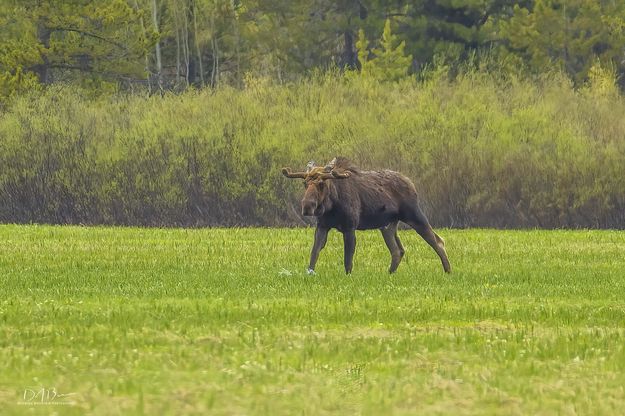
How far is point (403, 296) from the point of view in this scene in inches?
658

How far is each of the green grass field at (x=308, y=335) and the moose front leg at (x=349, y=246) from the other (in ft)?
0.61

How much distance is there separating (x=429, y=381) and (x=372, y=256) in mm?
14554

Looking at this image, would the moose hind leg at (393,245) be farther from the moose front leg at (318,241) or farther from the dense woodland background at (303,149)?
the dense woodland background at (303,149)

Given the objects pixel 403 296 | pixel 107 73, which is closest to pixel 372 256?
pixel 403 296

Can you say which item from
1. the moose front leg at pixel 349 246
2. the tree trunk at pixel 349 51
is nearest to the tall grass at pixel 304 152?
the moose front leg at pixel 349 246

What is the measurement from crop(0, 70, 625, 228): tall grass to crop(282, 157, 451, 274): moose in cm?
1601

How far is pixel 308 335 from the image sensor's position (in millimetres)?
12805

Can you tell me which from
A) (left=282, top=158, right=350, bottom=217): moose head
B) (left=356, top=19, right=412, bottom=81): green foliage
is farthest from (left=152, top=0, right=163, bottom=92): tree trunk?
(left=282, top=158, right=350, bottom=217): moose head

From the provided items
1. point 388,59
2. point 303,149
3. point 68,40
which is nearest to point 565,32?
point 388,59

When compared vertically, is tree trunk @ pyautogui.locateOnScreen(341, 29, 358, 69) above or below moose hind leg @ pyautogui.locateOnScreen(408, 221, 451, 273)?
below

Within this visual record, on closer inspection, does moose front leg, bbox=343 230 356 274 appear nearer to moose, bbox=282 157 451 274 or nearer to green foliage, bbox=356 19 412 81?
moose, bbox=282 157 451 274

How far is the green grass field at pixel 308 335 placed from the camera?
9.46 m

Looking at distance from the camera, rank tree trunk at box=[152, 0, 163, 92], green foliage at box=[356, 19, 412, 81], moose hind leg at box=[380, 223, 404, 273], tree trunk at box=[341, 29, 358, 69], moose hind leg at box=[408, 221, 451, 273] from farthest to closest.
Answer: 1. tree trunk at box=[341, 29, 358, 69]
2. tree trunk at box=[152, 0, 163, 92]
3. green foliage at box=[356, 19, 412, 81]
4. moose hind leg at box=[408, 221, 451, 273]
5. moose hind leg at box=[380, 223, 404, 273]

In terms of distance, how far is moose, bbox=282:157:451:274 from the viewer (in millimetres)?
18766
